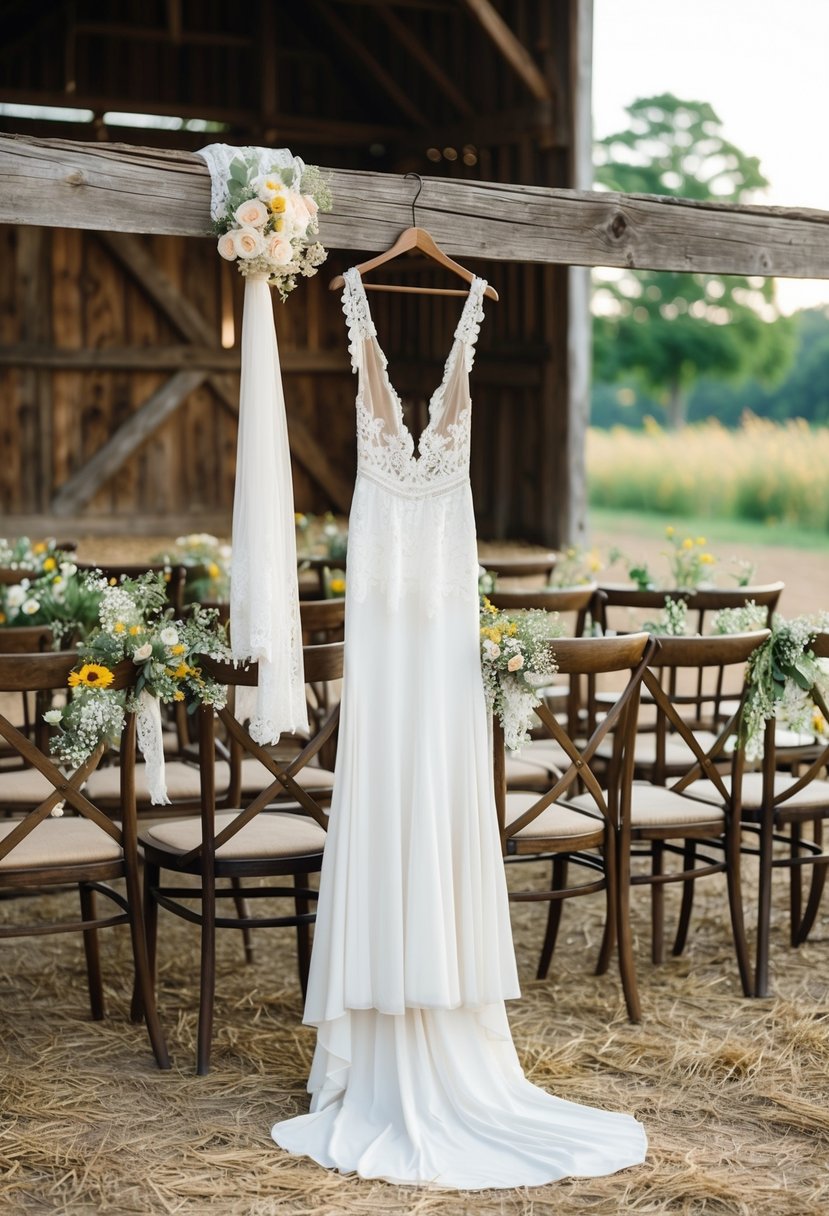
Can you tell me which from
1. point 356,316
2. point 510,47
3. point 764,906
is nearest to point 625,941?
point 764,906

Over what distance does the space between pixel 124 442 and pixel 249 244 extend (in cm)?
908

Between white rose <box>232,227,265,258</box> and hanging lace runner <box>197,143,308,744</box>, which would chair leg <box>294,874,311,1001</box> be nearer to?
hanging lace runner <box>197,143,308,744</box>

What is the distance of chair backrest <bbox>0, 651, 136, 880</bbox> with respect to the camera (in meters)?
3.49

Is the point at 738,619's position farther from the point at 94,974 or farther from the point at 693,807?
the point at 94,974

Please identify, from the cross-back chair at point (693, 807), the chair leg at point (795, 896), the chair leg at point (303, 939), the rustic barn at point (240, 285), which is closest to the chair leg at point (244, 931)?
the chair leg at point (303, 939)

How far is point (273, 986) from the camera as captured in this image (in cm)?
447

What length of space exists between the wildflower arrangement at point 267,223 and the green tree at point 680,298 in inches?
989

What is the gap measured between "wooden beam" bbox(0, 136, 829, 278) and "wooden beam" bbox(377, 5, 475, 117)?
24.2 ft

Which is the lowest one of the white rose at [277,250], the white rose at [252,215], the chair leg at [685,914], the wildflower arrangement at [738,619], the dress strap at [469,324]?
the chair leg at [685,914]

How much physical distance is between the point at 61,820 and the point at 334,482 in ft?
30.2

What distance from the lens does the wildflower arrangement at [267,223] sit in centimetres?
365

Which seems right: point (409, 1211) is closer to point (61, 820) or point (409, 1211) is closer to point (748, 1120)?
point (748, 1120)

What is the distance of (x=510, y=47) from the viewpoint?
33.8 feet

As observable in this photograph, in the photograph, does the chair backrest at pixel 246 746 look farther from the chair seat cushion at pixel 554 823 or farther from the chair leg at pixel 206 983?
the chair seat cushion at pixel 554 823
